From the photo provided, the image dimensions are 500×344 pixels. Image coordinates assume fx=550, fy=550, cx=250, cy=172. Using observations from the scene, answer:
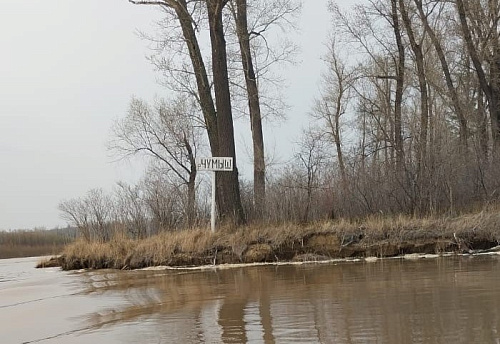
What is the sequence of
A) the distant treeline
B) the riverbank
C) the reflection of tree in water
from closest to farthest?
the reflection of tree in water, the riverbank, the distant treeline

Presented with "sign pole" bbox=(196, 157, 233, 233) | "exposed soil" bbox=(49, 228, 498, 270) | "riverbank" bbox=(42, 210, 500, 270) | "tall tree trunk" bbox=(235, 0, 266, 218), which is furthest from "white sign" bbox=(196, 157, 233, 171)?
"tall tree trunk" bbox=(235, 0, 266, 218)

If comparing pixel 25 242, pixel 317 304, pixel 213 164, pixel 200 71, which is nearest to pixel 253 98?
pixel 200 71

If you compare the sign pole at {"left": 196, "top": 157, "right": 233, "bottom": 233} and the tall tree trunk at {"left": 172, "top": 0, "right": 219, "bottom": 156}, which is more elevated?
the tall tree trunk at {"left": 172, "top": 0, "right": 219, "bottom": 156}

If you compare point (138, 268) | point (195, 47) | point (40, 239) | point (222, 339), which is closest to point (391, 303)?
point (222, 339)

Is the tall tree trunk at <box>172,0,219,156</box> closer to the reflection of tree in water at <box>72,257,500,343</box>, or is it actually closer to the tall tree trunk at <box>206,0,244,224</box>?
the tall tree trunk at <box>206,0,244,224</box>

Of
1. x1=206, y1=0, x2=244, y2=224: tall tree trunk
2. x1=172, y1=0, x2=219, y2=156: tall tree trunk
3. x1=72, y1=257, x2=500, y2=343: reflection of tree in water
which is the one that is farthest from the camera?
x1=172, y1=0, x2=219, y2=156: tall tree trunk

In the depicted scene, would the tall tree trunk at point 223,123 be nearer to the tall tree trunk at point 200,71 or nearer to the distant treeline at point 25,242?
the tall tree trunk at point 200,71

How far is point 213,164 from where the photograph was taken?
1401 centimetres

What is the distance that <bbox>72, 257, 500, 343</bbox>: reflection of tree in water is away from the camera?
499cm

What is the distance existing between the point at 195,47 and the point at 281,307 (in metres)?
12.6

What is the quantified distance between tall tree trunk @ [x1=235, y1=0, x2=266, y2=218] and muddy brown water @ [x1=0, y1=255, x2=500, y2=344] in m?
9.90

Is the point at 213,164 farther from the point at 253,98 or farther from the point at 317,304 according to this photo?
the point at 253,98

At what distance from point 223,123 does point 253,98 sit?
7718 millimetres

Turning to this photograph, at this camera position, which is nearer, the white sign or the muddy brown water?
the muddy brown water
